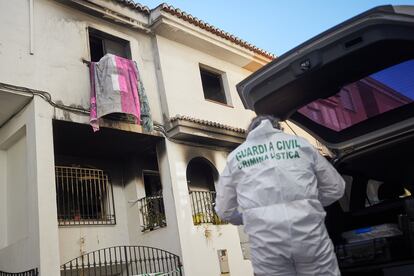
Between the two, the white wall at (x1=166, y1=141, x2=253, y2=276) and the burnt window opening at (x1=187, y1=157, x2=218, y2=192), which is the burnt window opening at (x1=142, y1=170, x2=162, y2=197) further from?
the white wall at (x1=166, y1=141, x2=253, y2=276)

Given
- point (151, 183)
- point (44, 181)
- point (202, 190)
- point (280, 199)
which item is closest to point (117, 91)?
point (44, 181)

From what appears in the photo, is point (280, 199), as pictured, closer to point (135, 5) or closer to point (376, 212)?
point (376, 212)

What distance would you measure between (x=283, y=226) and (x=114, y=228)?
8436mm

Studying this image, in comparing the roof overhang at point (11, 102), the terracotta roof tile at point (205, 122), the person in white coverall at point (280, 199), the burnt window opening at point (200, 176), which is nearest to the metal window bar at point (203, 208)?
the burnt window opening at point (200, 176)

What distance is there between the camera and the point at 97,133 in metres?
9.18

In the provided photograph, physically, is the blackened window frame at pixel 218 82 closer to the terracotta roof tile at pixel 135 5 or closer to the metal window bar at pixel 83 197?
the terracotta roof tile at pixel 135 5

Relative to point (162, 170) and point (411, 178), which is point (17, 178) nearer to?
point (162, 170)

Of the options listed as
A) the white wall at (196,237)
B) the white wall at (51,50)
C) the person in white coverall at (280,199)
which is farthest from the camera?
the white wall at (196,237)

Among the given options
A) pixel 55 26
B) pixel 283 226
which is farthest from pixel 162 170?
pixel 283 226

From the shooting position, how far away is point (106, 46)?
10.3 m

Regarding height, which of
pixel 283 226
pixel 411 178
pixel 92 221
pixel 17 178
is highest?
pixel 17 178

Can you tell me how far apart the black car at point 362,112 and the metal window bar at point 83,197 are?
23.1 feet

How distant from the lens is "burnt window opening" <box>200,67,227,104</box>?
12.8 metres

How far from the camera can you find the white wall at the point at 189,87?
423 inches
